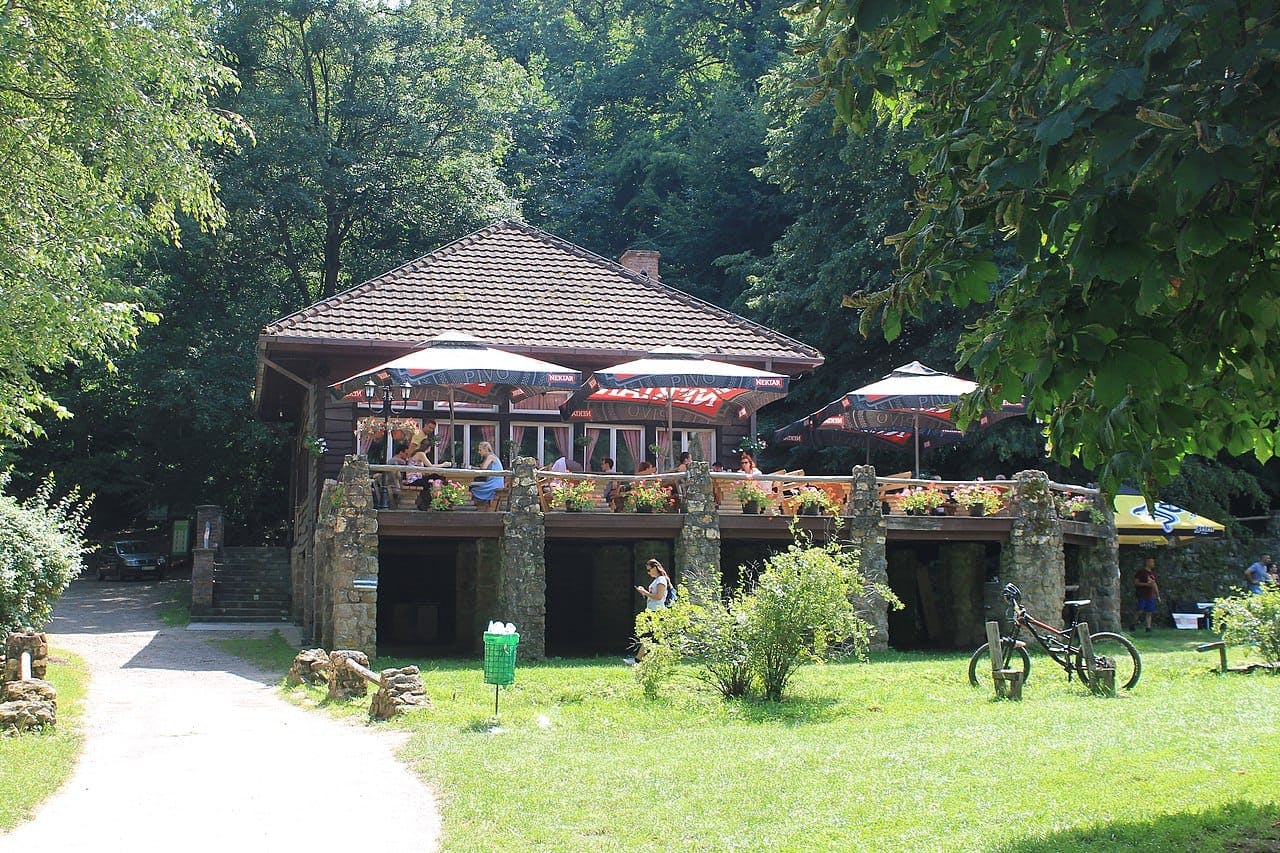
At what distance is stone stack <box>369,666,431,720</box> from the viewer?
14047mm

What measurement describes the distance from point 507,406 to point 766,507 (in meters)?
6.47

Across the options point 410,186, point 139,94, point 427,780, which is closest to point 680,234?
point 410,186

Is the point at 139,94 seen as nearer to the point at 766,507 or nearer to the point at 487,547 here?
the point at 487,547

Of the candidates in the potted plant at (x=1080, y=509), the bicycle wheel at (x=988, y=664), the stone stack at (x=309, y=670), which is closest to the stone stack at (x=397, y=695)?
the stone stack at (x=309, y=670)

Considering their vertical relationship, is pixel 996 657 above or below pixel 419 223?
below

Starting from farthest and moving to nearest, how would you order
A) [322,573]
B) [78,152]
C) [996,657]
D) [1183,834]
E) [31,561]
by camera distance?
1. [322,573]
2. [31,561]
3. [78,152]
4. [996,657]
5. [1183,834]

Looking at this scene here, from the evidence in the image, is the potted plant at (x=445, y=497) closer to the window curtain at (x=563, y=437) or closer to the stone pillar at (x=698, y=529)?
the stone pillar at (x=698, y=529)

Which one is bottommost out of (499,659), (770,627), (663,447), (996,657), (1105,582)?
(996,657)

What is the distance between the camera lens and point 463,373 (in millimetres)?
19422

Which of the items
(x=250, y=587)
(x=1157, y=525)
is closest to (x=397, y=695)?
(x=1157, y=525)

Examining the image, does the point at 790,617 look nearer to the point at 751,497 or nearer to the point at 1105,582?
the point at 751,497

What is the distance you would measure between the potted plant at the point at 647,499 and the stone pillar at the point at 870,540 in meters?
2.98

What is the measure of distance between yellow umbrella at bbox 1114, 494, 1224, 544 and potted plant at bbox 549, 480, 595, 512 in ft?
34.9

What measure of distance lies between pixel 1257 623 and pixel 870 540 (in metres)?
6.36
